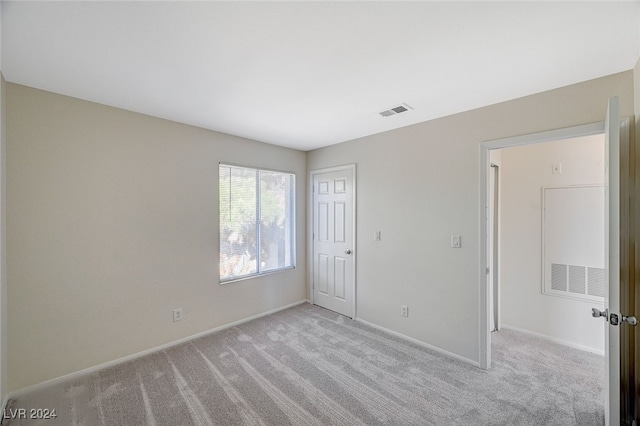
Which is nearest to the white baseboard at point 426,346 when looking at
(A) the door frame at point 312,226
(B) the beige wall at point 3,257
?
(A) the door frame at point 312,226

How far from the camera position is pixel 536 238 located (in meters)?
3.10

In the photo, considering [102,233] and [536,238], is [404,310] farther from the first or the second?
[102,233]

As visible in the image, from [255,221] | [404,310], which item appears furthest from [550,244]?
[255,221]

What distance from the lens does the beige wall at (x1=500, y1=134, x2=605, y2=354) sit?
2775 mm

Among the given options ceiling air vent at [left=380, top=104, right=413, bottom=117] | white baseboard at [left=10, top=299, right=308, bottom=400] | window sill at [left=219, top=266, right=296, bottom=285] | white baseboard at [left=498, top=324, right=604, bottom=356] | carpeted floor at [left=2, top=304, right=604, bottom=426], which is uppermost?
ceiling air vent at [left=380, top=104, right=413, bottom=117]

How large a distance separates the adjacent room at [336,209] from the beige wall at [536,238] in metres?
0.02

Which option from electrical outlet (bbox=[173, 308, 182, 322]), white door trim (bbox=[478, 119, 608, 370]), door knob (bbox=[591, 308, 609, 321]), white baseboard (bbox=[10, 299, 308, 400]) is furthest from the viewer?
electrical outlet (bbox=[173, 308, 182, 322])

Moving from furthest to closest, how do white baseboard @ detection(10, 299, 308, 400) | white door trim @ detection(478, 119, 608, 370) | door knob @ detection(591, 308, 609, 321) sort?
white door trim @ detection(478, 119, 608, 370) < white baseboard @ detection(10, 299, 308, 400) < door knob @ detection(591, 308, 609, 321)

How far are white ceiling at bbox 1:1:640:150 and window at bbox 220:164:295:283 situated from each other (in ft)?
4.05

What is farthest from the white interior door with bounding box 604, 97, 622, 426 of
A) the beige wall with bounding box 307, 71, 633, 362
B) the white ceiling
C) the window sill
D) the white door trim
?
the window sill

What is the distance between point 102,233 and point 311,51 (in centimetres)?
243

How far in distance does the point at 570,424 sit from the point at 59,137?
448 centimetres

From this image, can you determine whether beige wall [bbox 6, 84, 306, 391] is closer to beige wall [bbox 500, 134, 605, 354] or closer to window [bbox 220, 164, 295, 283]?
window [bbox 220, 164, 295, 283]

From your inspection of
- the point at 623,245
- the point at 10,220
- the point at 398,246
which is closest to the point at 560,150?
the point at 623,245
